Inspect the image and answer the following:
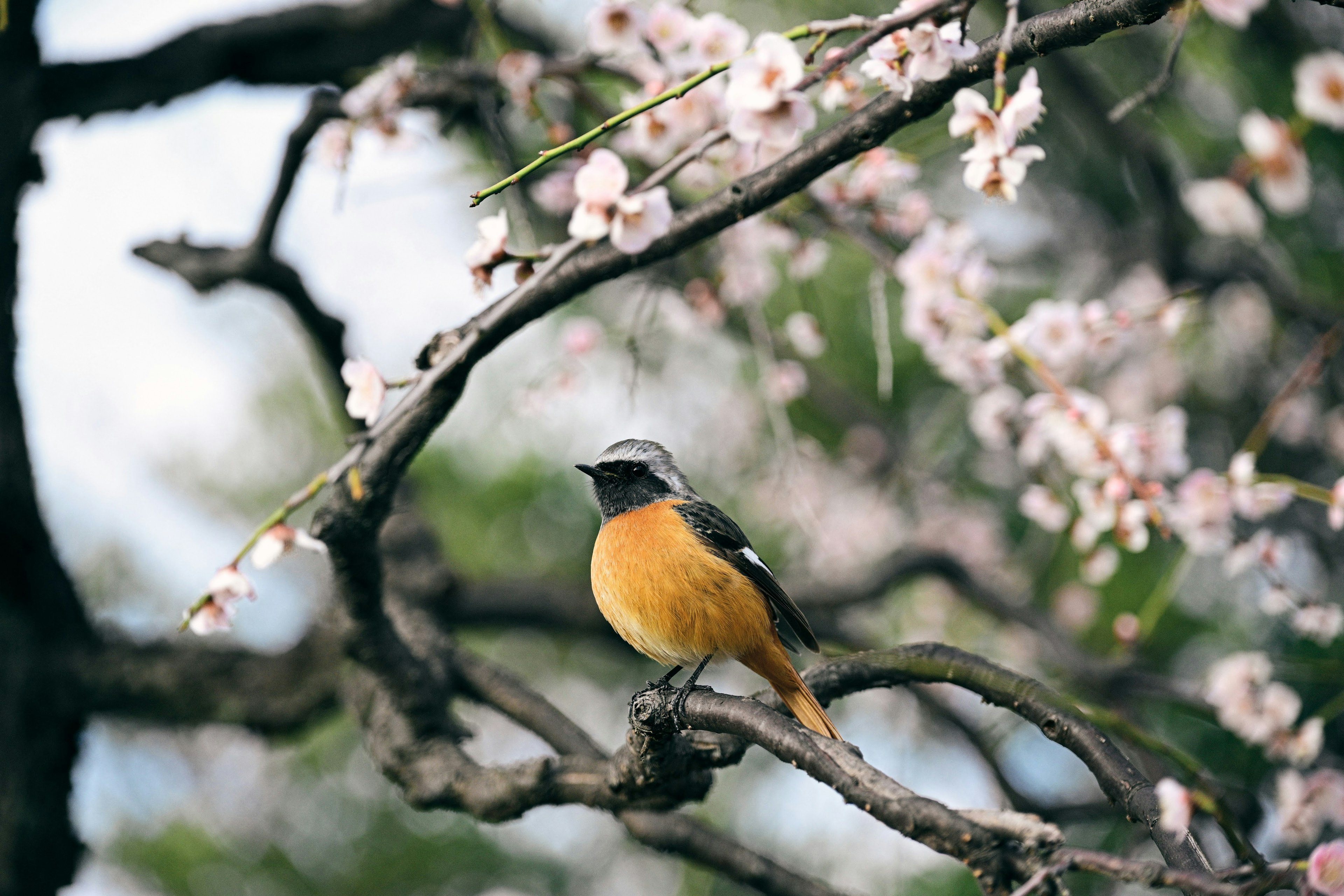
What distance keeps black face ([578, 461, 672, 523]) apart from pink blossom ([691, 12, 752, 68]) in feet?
4.38

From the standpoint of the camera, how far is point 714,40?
3111 millimetres

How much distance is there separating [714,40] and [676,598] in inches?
72.0

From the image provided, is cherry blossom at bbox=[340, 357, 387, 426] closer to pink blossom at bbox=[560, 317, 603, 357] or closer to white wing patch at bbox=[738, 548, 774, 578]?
white wing patch at bbox=[738, 548, 774, 578]

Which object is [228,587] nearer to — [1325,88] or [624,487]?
[624,487]

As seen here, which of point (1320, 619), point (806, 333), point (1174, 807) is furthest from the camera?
point (806, 333)

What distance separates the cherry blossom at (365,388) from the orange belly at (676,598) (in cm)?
78

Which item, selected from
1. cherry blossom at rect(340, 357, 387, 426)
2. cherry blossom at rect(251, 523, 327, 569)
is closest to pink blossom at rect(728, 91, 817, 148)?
cherry blossom at rect(340, 357, 387, 426)

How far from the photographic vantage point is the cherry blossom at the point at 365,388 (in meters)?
2.37

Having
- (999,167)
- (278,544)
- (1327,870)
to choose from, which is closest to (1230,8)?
(999,167)

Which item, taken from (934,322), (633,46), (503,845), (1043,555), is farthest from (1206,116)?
(503,845)

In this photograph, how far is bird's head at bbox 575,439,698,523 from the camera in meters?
3.03

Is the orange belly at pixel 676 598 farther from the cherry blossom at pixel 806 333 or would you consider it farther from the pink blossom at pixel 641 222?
the cherry blossom at pixel 806 333

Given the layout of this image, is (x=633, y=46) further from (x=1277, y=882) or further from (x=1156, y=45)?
(x=1156, y=45)

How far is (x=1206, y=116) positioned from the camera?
658cm
